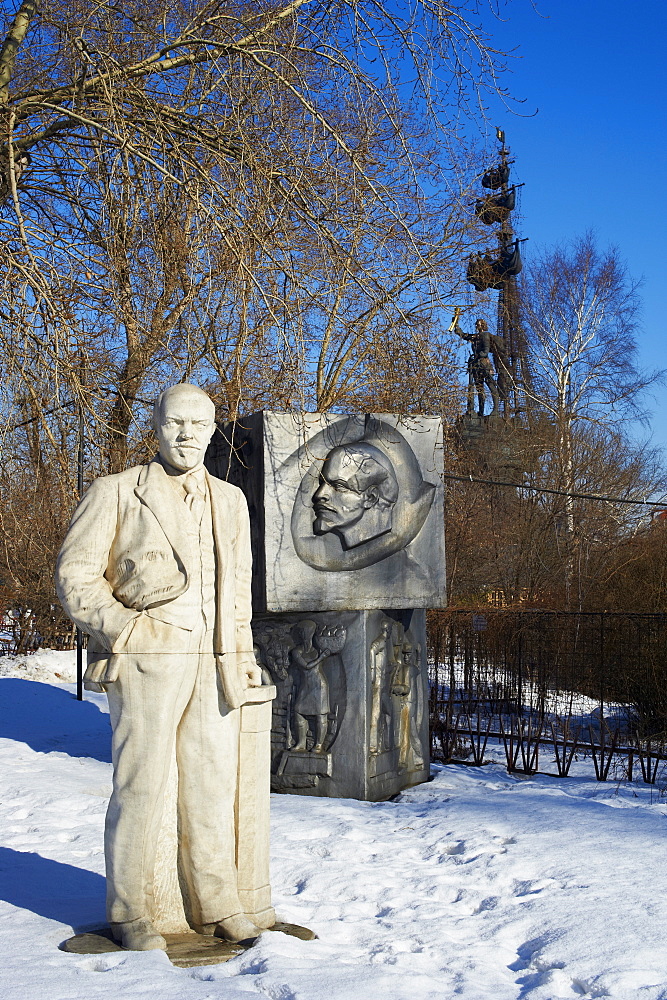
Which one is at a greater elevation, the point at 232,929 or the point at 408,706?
the point at 408,706

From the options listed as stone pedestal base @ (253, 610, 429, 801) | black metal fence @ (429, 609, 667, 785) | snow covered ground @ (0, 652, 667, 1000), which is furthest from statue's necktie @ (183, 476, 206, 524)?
black metal fence @ (429, 609, 667, 785)

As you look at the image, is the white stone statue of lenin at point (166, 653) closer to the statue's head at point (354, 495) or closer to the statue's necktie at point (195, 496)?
the statue's necktie at point (195, 496)

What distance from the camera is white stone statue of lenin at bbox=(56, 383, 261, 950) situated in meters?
3.82

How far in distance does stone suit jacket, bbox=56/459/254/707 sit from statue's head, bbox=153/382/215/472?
0.11m

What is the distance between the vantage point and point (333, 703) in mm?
7781

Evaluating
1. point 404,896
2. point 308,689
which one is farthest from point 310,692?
point 404,896

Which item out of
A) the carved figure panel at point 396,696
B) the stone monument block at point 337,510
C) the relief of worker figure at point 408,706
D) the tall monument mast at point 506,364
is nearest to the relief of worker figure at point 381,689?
the carved figure panel at point 396,696

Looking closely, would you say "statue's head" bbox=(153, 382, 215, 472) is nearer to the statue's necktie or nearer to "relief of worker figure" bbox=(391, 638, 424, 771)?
the statue's necktie

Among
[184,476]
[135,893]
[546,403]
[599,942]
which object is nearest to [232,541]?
[184,476]

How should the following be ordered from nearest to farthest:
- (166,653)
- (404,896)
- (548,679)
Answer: (166,653)
(404,896)
(548,679)

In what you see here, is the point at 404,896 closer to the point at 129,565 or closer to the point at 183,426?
the point at 129,565

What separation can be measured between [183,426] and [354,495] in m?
3.95

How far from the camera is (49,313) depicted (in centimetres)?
523

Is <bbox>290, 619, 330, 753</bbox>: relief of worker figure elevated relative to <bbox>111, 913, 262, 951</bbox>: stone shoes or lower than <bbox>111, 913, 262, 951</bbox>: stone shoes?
elevated
